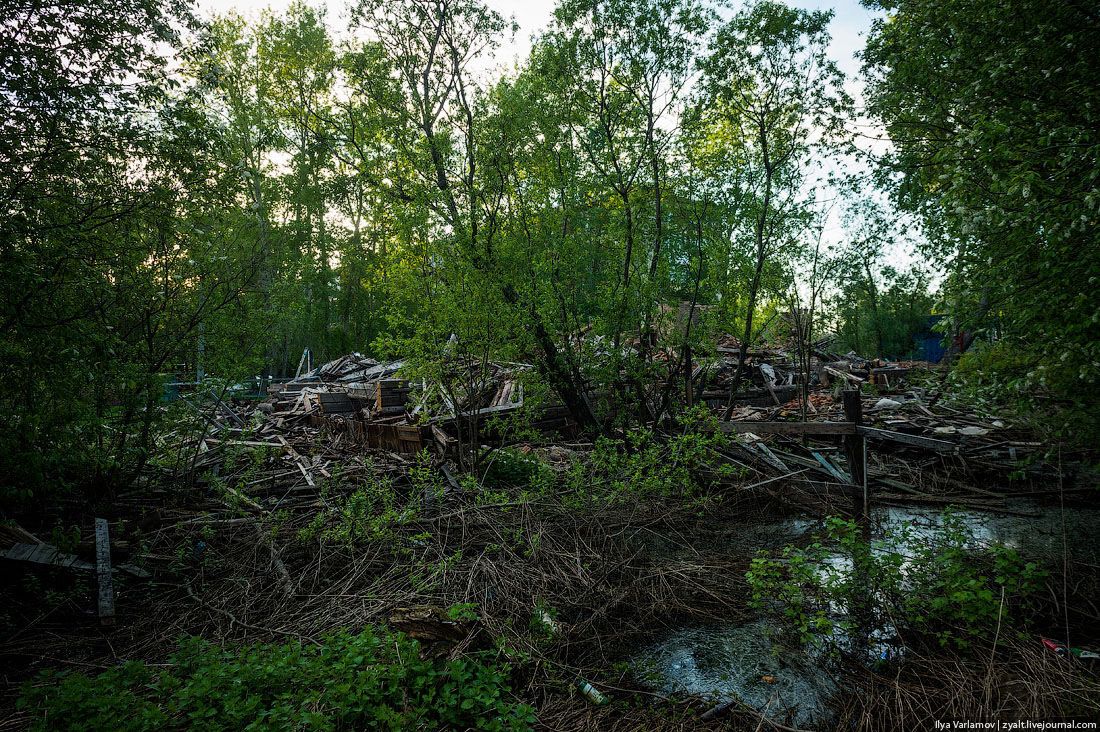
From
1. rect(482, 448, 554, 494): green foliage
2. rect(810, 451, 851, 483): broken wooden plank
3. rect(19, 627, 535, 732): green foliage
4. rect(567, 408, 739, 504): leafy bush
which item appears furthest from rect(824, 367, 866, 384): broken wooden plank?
rect(19, 627, 535, 732): green foliage

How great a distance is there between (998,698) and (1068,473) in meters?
8.26

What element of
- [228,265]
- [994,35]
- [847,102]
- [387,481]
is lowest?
[387,481]

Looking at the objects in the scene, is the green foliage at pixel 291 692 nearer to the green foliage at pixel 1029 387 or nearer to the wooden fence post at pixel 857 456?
the green foliage at pixel 1029 387

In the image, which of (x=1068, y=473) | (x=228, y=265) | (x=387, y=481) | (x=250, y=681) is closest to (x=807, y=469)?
(x=1068, y=473)

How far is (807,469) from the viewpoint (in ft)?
29.7

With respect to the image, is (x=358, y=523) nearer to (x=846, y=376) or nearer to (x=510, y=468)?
(x=510, y=468)

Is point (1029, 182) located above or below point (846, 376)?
above

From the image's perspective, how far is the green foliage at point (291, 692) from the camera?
3.25 meters

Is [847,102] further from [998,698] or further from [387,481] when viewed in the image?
[387,481]

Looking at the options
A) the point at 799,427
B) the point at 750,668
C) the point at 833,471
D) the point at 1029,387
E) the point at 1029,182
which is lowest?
the point at 750,668

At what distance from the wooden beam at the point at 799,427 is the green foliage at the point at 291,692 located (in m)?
6.12

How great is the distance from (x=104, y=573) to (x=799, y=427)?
29.9 feet

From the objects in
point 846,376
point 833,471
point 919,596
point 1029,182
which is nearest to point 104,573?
point 919,596

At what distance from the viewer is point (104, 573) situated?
5191mm
